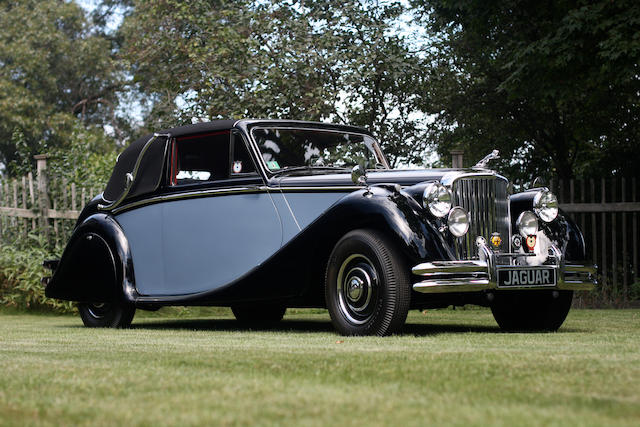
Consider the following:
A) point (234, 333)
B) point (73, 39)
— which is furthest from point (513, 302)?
point (73, 39)

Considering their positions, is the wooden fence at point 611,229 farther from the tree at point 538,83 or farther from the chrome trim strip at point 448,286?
the chrome trim strip at point 448,286

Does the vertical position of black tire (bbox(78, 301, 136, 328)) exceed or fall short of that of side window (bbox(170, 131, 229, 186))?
it falls short

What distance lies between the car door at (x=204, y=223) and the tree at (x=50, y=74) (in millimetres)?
25489

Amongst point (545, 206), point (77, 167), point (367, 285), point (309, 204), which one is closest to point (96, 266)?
point (309, 204)

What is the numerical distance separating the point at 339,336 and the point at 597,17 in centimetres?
620

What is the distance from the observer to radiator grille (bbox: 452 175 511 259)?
256 inches

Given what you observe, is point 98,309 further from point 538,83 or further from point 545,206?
point 538,83

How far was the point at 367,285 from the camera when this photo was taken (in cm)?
640

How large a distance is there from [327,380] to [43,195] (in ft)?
30.4

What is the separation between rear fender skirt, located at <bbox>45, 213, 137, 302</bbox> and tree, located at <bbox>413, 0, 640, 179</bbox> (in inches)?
234

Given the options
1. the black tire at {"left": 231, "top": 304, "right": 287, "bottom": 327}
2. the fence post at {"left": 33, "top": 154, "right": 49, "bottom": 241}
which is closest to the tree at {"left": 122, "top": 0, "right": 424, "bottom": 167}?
the fence post at {"left": 33, "top": 154, "right": 49, "bottom": 241}

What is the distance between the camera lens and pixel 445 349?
17.2ft

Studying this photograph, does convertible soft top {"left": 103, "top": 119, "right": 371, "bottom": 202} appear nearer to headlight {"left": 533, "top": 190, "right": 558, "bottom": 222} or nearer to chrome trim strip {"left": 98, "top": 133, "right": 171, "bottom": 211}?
chrome trim strip {"left": 98, "top": 133, "right": 171, "bottom": 211}

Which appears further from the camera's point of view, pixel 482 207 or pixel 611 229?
pixel 611 229
